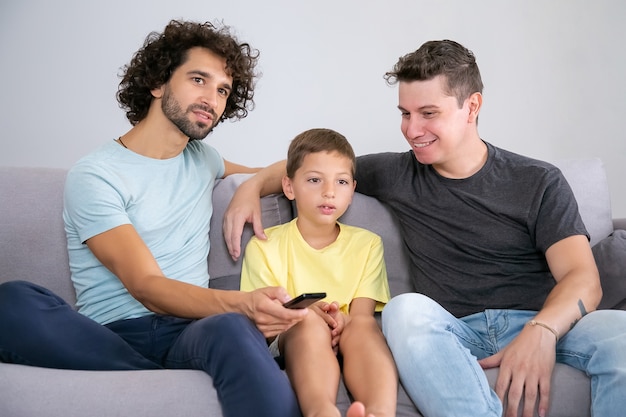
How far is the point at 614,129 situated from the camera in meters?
3.23

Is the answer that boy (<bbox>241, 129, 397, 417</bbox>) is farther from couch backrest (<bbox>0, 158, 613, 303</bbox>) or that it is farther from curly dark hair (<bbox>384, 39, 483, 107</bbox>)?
curly dark hair (<bbox>384, 39, 483, 107</bbox>)

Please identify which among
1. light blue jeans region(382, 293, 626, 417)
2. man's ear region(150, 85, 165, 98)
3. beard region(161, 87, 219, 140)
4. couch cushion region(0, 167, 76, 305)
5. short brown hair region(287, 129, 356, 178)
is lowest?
light blue jeans region(382, 293, 626, 417)

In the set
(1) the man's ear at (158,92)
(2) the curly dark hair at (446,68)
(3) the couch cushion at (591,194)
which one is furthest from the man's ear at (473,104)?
(1) the man's ear at (158,92)

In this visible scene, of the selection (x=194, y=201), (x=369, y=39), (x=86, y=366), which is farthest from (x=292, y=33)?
(x=86, y=366)

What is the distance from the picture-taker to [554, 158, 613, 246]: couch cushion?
235 centimetres

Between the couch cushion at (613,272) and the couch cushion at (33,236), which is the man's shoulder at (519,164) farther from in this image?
the couch cushion at (33,236)

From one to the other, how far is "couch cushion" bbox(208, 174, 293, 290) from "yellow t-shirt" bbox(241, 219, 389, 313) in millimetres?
115

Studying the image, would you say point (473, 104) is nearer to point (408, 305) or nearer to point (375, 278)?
point (375, 278)

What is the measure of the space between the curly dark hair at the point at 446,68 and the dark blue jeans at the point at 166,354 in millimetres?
863

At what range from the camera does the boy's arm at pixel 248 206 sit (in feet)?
6.86

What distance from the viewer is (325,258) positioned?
2039 mm

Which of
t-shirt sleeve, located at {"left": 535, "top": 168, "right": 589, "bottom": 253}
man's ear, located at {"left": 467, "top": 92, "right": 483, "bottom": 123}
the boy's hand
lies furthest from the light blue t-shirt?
t-shirt sleeve, located at {"left": 535, "top": 168, "right": 589, "bottom": 253}

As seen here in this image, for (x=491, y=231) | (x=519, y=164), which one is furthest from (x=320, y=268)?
(x=519, y=164)

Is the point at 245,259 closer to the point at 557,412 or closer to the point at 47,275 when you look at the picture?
the point at 47,275
